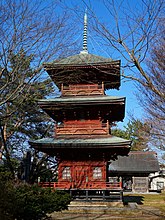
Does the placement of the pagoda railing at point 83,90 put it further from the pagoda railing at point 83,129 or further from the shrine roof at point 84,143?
the shrine roof at point 84,143

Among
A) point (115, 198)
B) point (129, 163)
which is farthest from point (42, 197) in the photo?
point (129, 163)

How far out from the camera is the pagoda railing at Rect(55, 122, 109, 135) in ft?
65.6

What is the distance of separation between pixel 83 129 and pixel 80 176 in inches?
125

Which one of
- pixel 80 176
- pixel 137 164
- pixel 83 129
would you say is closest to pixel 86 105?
pixel 83 129

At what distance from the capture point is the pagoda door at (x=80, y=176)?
19531 mm

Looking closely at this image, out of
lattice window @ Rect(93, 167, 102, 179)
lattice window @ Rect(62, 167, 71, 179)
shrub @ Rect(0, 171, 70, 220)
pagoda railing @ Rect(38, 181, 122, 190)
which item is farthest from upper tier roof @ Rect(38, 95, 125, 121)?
shrub @ Rect(0, 171, 70, 220)

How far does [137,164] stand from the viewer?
3697 cm

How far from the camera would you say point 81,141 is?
755 inches

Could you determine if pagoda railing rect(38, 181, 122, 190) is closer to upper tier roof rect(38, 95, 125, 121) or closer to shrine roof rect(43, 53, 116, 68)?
upper tier roof rect(38, 95, 125, 121)

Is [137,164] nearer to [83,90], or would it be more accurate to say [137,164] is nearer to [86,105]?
[83,90]

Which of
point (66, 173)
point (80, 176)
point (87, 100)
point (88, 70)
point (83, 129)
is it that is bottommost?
point (80, 176)

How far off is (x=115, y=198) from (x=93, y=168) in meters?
2.52

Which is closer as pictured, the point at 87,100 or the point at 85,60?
the point at 87,100

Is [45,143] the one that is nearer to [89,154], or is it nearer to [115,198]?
[89,154]
